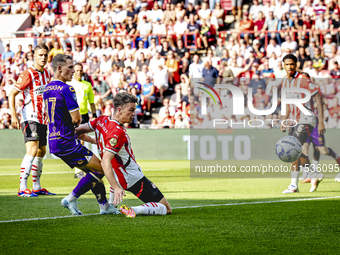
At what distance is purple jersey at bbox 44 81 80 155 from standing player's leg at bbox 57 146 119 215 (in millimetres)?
134

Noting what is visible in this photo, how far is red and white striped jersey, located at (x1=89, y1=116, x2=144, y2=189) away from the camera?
5.61 meters

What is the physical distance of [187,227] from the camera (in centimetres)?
541

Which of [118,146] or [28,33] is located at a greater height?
[28,33]

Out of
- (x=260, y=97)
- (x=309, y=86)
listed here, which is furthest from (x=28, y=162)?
(x=260, y=97)

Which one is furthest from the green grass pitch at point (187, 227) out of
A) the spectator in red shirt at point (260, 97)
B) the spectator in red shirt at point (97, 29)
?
the spectator in red shirt at point (97, 29)

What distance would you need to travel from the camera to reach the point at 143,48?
20.9 meters

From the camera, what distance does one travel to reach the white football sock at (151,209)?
611 centimetres

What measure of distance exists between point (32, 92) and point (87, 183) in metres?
3.05

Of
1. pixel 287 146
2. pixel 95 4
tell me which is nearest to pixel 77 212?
pixel 287 146

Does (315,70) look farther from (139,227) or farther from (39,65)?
(139,227)

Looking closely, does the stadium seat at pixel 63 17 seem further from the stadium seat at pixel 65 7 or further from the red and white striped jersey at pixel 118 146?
the red and white striped jersey at pixel 118 146

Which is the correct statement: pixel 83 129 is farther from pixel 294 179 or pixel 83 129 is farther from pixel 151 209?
pixel 294 179

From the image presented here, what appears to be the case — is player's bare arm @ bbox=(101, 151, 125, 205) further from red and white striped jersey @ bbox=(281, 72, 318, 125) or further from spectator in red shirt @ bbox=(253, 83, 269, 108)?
spectator in red shirt @ bbox=(253, 83, 269, 108)

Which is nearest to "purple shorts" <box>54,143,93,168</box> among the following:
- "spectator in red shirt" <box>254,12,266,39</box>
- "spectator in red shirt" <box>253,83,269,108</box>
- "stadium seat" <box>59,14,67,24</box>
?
"spectator in red shirt" <box>253,83,269,108</box>
